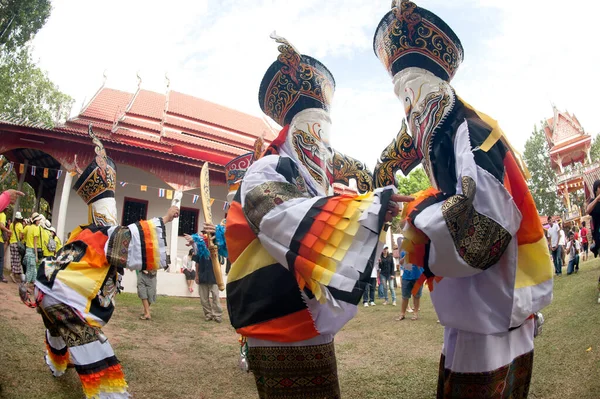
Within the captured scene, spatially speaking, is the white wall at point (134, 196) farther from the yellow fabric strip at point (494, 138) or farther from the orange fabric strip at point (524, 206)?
the orange fabric strip at point (524, 206)

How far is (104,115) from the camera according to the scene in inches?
626

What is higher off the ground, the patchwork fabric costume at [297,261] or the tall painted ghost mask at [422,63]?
the tall painted ghost mask at [422,63]

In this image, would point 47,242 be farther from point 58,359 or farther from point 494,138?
point 494,138

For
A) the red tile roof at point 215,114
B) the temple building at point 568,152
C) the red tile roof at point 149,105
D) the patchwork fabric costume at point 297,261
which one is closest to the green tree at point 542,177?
the temple building at point 568,152

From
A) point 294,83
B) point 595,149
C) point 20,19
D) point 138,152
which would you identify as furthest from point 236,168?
point 595,149

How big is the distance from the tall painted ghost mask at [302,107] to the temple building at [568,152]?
1134 inches

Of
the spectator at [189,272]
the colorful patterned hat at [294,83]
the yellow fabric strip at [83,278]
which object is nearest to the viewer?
the colorful patterned hat at [294,83]

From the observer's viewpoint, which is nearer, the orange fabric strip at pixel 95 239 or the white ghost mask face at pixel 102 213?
the orange fabric strip at pixel 95 239

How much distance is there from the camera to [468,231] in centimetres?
156

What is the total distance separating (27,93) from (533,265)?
2671 cm

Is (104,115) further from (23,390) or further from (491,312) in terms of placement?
(491,312)

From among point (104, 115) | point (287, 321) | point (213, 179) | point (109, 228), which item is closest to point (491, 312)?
point (287, 321)

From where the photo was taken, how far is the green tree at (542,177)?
111 ft

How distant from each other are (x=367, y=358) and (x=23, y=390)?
405cm
